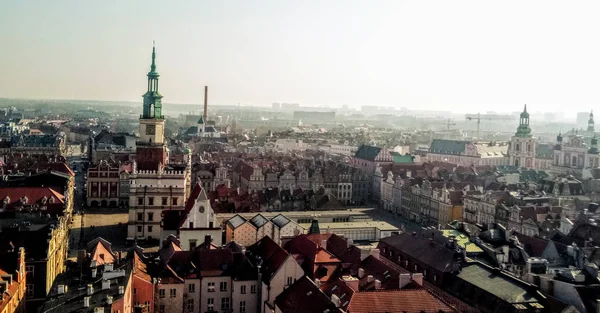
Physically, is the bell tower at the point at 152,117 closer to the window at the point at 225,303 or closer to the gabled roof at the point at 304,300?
the window at the point at 225,303

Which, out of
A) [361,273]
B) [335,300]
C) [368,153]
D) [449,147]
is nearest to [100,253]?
[361,273]

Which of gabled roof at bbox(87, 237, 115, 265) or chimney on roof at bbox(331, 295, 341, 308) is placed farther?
gabled roof at bbox(87, 237, 115, 265)

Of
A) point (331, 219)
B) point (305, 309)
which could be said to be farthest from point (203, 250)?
point (331, 219)

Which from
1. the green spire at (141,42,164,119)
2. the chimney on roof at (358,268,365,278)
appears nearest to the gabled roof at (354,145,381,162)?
the green spire at (141,42,164,119)

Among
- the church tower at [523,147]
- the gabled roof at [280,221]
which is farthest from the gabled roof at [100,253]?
the church tower at [523,147]

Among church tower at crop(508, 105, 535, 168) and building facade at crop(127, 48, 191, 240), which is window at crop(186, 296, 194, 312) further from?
church tower at crop(508, 105, 535, 168)

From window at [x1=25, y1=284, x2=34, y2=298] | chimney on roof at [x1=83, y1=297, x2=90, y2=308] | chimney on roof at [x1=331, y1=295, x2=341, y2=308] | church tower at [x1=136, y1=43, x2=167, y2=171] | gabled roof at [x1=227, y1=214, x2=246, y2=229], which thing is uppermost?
church tower at [x1=136, y1=43, x2=167, y2=171]

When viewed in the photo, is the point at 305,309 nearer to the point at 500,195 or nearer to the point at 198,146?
the point at 500,195
